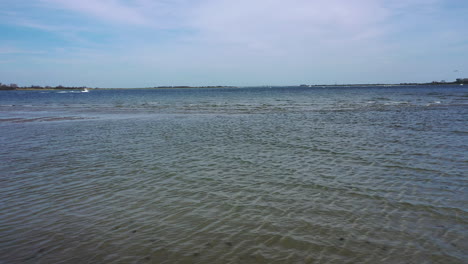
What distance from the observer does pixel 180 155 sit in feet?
45.4

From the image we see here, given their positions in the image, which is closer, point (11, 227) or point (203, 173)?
point (11, 227)

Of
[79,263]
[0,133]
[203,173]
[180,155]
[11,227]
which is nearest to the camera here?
[79,263]

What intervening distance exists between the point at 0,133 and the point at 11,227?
19644 millimetres

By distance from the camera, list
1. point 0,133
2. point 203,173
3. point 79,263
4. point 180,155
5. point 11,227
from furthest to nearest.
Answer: point 0,133 → point 180,155 → point 203,173 → point 11,227 → point 79,263

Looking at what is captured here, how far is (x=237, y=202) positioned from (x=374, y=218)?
136 inches

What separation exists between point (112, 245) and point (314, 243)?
13.7 feet

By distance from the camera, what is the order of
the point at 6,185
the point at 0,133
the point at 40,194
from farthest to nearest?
the point at 0,133
the point at 6,185
the point at 40,194

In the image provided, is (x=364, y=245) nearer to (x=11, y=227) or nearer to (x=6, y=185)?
(x=11, y=227)

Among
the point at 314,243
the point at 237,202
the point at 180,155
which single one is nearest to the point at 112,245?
the point at 237,202

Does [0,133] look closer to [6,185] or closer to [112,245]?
[6,185]

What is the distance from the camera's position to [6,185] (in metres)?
9.77

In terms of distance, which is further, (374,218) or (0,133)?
(0,133)

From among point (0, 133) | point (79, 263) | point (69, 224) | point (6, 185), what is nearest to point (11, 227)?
point (69, 224)

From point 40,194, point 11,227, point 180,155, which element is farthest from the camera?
point 180,155
